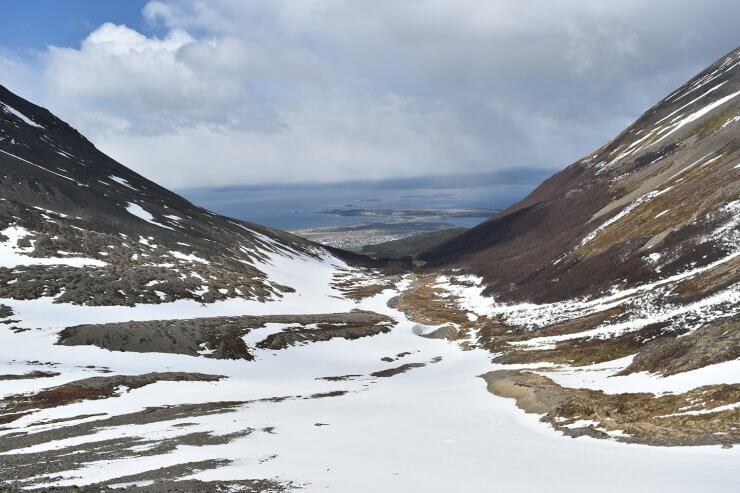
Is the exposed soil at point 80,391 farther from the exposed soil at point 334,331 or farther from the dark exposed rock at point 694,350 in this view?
the dark exposed rock at point 694,350

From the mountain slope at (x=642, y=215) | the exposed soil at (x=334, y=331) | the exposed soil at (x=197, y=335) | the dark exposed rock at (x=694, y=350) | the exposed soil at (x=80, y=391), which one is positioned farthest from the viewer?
the exposed soil at (x=334, y=331)

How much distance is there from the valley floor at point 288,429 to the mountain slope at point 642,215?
2745cm

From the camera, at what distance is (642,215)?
8231 centimetres

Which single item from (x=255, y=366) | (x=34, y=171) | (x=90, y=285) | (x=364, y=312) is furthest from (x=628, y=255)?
(x=34, y=171)

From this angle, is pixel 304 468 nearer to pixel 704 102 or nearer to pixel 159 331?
pixel 159 331

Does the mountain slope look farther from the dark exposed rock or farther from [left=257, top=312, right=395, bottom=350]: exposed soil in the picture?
[left=257, top=312, right=395, bottom=350]: exposed soil

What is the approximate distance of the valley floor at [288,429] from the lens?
1802 centimetres

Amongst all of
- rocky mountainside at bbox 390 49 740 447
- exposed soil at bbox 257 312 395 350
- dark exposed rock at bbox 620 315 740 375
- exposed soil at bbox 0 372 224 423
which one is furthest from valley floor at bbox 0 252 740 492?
rocky mountainside at bbox 390 49 740 447

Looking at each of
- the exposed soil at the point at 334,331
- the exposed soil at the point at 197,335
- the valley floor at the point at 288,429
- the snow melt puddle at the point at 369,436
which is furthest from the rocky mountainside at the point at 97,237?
the exposed soil at the point at 334,331

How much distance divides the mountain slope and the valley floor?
2745cm

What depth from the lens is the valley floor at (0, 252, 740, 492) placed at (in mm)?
18016

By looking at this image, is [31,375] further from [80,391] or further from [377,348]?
[377,348]

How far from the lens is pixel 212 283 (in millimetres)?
81875

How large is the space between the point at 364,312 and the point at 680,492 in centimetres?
7927
